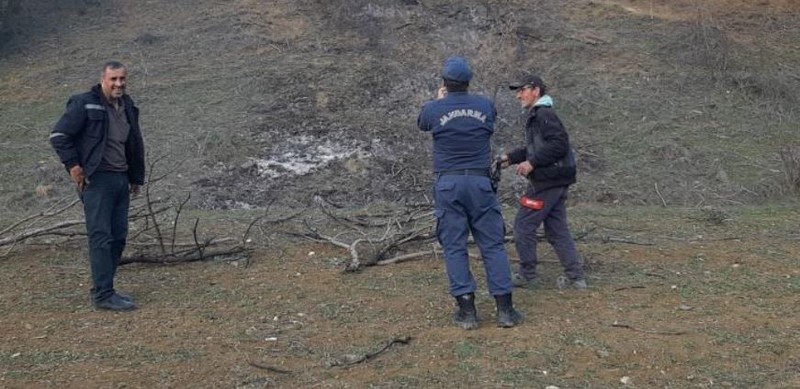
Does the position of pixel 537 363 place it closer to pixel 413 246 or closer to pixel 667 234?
pixel 413 246

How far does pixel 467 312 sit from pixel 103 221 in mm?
2349

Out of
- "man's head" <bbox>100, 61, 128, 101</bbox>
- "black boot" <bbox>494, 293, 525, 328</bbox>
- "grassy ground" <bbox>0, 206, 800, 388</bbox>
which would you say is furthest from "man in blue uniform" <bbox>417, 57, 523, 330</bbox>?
"man's head" <bbox>100, 61, 128, 101</bbox>

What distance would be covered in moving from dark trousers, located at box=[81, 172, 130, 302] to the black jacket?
8.44ft

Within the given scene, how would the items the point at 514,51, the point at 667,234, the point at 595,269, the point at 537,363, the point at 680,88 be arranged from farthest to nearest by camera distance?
the point at 514,51 → the point at 680,88 → the point at 667,234 → the point at 595,269 → the point at 537,363

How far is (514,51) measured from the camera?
14.0 m

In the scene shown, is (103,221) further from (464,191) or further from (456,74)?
(456,74)

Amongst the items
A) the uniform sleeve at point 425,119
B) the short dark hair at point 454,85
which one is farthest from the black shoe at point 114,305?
the short dark hair at point 454,85

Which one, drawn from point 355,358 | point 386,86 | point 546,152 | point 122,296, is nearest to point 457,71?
A: point 546,152

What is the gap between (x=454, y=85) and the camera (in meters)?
5.25

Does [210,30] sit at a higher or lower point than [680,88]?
higher

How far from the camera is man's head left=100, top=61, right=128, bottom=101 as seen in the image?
549 centimetres

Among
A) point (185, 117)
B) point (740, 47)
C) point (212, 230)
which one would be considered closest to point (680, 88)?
point (740, 47)

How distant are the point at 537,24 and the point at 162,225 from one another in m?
8.72

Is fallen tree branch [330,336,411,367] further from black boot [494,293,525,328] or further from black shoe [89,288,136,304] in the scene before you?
black shoe [89,288,136,304]
